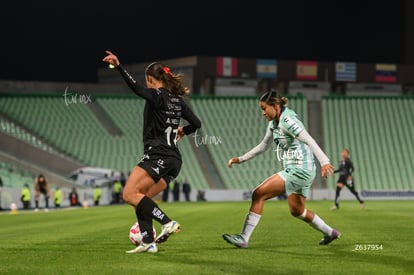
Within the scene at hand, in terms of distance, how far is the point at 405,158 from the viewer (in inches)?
2083

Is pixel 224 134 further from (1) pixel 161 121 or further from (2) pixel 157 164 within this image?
(2) pixel 157 164

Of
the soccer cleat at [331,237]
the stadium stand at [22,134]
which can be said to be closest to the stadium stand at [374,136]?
the stadium stand at [22,134]

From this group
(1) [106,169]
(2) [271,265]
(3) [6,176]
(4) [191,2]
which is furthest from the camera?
(4) [191,2]

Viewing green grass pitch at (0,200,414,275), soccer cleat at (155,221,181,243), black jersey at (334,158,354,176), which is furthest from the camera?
black jersey at (334,158,354,176)

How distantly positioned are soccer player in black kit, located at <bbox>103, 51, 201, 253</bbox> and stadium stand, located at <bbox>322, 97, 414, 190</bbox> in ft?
139

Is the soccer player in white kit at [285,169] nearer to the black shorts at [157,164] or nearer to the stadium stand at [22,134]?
the black shorts at [157,164]

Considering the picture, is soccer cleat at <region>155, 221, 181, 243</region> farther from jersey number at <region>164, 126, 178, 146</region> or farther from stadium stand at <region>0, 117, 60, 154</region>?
stadium stand at <region>0, 117, 60, 154</region>

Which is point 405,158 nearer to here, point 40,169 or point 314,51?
point 314,51

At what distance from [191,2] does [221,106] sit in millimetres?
12167

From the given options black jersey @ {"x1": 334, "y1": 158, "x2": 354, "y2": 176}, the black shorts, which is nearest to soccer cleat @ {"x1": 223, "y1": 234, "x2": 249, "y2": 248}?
the black shorts

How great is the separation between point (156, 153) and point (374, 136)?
1885 inches

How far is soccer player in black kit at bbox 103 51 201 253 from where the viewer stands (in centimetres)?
905

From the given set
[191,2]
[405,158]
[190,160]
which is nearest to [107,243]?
[190,160]

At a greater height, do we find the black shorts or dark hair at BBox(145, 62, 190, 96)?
dark hair at BBox(145, 62, 190, 96)
